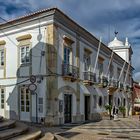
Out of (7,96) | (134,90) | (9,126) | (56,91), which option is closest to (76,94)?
(56,91)

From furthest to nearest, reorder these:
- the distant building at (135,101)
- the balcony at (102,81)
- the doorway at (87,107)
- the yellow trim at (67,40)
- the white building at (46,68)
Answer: the distant building at (135,101)
the balcony at (102,81)
the doorway at (87,107)
the yellow trim at (67,40)
the white building at (46,68)

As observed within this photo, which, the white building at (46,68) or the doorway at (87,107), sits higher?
the white building at (46,68)

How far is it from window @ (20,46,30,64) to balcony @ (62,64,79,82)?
242 centimetres

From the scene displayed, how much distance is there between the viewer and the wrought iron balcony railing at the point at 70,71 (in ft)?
62.2

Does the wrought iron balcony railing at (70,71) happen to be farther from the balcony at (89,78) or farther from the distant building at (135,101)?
the distant building at (135,101)

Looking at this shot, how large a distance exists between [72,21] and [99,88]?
28.0ft

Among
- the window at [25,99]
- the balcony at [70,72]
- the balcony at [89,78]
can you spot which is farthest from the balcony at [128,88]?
the window at [25,99]

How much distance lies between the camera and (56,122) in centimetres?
1781

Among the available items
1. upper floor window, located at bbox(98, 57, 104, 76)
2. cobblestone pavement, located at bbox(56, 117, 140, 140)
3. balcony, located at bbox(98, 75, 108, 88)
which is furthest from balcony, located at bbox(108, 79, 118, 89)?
cobblestone pavement, located at bbox(56, 117, 140, 140)

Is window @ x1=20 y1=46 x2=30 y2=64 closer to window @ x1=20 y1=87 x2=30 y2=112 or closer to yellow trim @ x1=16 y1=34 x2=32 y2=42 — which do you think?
yellow trim @ x1=16 y1=34 x2=32 y2=42

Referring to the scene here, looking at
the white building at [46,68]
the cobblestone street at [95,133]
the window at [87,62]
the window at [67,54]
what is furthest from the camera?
the window at [87,62]

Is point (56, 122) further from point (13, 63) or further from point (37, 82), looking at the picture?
point (13, 63)

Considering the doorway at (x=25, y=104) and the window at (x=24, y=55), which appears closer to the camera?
the doorway at (x=25, y=104)

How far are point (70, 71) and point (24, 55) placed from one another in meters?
3.23
